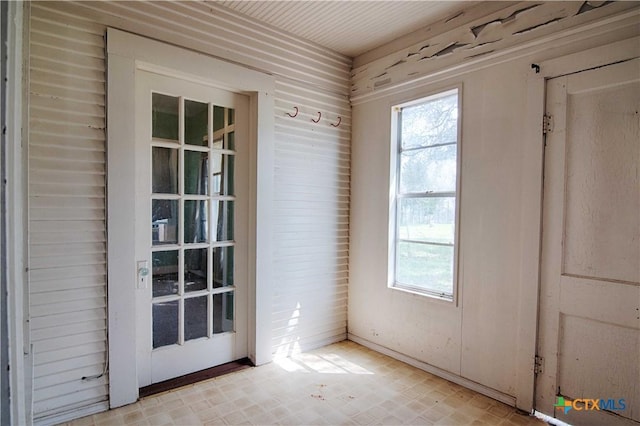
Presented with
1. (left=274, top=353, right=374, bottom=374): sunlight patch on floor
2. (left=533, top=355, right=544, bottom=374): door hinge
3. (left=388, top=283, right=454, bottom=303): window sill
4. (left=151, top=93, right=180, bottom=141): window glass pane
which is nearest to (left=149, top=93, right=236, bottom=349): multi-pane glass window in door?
(left=151, top=93, right=180, bottom=141): window glass pane

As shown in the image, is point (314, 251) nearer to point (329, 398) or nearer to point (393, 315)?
point (393, 315)

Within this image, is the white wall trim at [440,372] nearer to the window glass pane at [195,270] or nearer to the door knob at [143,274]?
the window glass pane at [195,270]

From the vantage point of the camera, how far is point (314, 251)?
3438 millimetres

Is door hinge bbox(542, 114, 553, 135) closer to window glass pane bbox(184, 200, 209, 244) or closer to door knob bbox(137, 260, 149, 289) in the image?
window glass pane bbox(184, 200, 209, 244)

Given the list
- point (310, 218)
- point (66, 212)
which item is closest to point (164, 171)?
point (66, 212)

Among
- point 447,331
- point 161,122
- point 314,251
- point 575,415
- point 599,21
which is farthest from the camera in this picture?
point 314,251

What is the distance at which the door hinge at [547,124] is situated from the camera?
230 centimetres

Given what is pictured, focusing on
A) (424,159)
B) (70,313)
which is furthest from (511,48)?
(70,313)

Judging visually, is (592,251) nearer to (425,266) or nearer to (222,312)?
(425,266)

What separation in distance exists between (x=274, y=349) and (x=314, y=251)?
3.22 feet

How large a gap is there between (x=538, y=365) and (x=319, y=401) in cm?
154

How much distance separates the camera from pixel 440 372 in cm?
289

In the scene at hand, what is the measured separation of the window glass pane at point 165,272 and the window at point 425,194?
193 centimetres

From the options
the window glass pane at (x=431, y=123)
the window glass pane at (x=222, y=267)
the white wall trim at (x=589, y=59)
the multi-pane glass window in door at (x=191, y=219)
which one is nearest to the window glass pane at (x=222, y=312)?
the multi-pane glass window in door at (x=191, y=219)
